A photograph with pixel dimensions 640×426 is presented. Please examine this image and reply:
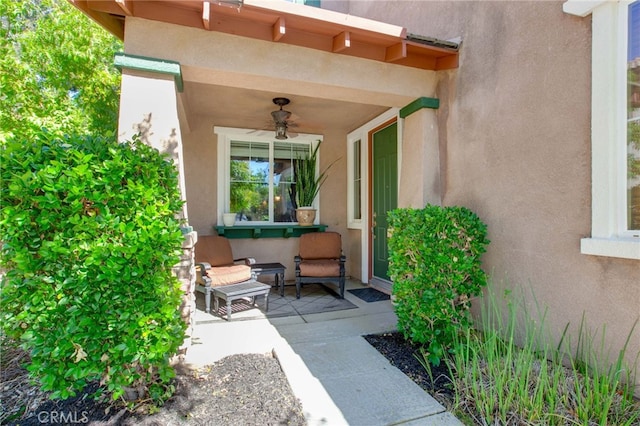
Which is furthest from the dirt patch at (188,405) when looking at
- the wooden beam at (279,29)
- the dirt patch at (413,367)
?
the wooden beam at (279,29)

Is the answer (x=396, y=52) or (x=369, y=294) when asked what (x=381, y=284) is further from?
(x=396, y=52)

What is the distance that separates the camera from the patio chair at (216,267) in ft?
13.0

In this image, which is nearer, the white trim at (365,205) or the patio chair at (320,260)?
the patio chair at (320,260)

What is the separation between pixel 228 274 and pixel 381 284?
232 centimetres

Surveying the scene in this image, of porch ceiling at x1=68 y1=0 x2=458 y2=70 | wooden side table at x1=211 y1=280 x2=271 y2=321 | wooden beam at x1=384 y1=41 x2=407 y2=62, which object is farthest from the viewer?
wooden side table at x1=211 y1=280 x2=271 y2=321

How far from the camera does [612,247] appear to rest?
78.6 inches

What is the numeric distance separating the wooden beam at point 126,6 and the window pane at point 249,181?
9.66 feet

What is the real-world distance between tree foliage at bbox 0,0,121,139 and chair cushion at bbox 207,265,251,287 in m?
2.40

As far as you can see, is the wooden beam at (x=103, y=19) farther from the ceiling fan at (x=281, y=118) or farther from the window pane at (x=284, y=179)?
the window pane at (x=284, y=179)

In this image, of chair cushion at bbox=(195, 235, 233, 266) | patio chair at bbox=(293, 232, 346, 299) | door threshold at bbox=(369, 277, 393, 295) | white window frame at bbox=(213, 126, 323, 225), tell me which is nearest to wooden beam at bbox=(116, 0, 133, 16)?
white window frame at bbox=(213, 126, 323, 225)

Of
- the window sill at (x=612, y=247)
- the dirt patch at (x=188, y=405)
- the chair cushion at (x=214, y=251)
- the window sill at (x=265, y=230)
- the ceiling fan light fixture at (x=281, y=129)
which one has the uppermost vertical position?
the ceiling fan light fixture at (x=281, y=129)

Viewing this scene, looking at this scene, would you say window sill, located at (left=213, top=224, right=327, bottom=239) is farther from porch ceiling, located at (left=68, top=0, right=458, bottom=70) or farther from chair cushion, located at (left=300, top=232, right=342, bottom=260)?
porch ceiling, located at (left=68, top=0, right=458, bottom=70)

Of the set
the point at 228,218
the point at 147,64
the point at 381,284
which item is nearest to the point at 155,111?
the point at 147,64

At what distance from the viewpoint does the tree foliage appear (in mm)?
4055
